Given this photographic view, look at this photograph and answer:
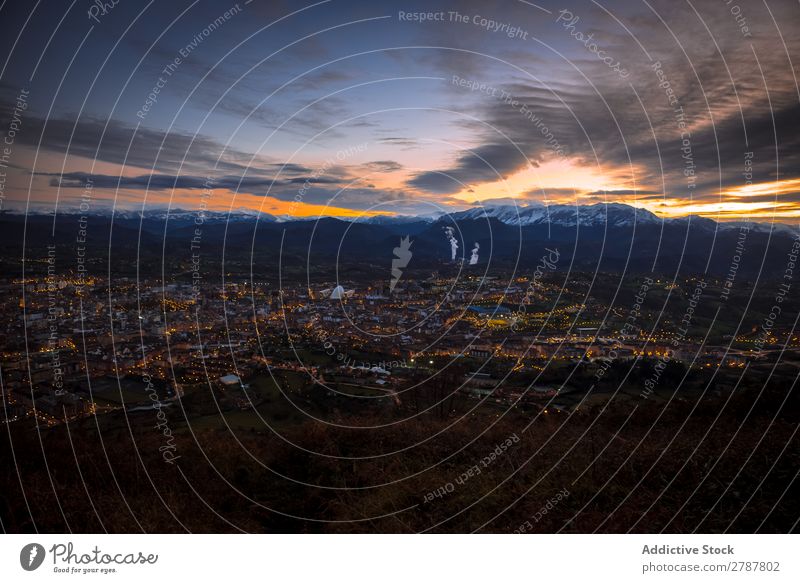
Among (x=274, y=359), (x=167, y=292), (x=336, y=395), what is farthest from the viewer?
(x=167, y=292)

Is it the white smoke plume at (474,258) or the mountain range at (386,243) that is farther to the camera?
the white smoke plume at (474,258)

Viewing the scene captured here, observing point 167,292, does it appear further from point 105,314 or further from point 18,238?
point 18,238

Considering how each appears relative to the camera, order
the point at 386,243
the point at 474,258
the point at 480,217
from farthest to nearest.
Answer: the point at 480,217, the point at 386,243, the point at 474,258

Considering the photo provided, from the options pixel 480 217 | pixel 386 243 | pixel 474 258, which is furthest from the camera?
pixel 480 217

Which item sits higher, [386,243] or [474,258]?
[386,243]

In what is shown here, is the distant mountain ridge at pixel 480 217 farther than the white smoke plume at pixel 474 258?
No

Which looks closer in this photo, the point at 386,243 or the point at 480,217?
the point at 386,243

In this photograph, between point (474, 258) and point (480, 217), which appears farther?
point (480, 217)

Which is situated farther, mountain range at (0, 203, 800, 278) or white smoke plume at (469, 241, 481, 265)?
white smoke plume at (469, 241, 481, 265)

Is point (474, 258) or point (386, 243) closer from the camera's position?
point (474, 258)
